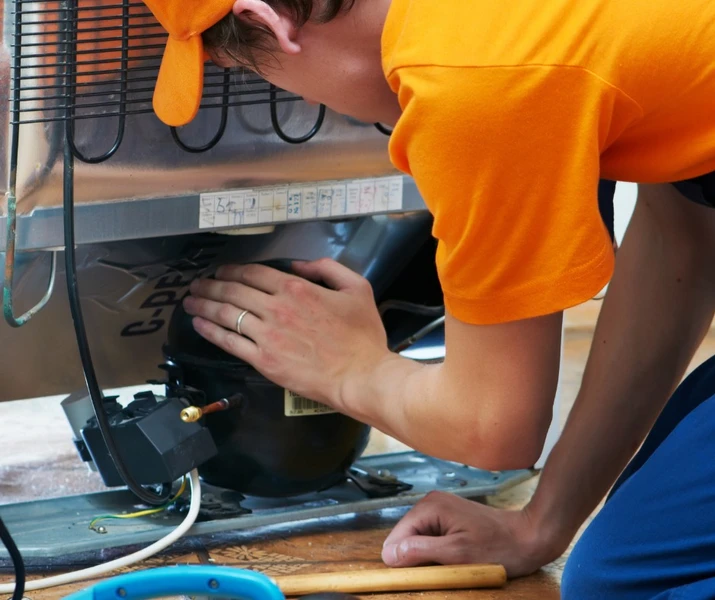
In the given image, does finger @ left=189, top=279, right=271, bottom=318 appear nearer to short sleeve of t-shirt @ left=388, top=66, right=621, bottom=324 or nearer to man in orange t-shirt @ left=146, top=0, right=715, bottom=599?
man in orange t-shirt @ left=146, top=0, right=715, bottom=599

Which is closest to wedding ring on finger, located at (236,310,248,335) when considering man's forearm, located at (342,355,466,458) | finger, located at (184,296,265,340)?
finger, located at (184,296,265,340)

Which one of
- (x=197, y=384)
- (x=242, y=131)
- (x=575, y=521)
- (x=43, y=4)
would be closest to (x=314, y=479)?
(x=197, y=384)

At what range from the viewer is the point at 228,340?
1.04 meters

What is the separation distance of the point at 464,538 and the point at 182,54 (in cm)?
56

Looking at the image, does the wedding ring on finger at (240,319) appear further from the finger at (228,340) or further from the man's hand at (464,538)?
the man's hand at (464,538)

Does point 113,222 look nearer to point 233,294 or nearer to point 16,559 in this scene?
point 233,294

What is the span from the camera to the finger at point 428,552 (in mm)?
1046

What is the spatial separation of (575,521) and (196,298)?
453 millimetres

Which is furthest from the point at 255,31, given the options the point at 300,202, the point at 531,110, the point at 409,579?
the point at 409,579

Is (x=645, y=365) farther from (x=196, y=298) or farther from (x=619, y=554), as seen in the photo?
(x=196, y=298)

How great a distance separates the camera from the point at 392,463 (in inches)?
52.5

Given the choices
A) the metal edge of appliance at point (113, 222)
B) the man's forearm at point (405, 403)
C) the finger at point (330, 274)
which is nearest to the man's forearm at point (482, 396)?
the man's forearm at point (405, 403)

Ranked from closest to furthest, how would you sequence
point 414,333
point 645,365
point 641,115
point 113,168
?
point 641,115
point 113,168
point 645,365
point 414,333

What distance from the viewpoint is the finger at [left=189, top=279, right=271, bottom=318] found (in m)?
1.03
